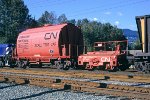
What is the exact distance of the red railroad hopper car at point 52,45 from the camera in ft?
77.2

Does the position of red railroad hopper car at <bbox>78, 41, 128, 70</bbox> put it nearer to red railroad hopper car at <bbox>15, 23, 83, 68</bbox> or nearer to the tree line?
red railroad hopper car at <bbox>15, 23, 83, 68</bbox>

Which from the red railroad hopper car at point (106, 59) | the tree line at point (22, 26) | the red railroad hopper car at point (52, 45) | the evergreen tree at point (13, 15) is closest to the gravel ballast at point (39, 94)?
the red railroad hopper car at point (106, 59)

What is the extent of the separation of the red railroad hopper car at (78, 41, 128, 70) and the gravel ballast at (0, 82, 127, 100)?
8084 mm

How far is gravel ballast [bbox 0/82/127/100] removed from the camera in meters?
10.2

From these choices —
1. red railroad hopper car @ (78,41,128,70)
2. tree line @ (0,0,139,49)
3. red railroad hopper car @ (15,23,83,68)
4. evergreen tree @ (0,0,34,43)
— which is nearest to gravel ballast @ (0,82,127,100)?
red railroad hopper car @ (78,41,128,70)

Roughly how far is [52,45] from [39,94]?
13.2 meters

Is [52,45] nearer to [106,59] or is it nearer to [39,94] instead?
[106,59]

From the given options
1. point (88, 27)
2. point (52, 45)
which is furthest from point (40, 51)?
Answer: point (88, 27)

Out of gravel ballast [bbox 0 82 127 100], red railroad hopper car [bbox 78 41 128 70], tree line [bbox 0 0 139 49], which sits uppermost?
tree line [bbox 0 0 139 49]

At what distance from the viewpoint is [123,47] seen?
21.0 meters

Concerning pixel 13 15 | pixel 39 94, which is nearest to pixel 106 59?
pixel 39 94

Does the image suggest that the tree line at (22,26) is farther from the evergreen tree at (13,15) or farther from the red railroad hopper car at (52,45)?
the red railroad hopper car at (52,45)

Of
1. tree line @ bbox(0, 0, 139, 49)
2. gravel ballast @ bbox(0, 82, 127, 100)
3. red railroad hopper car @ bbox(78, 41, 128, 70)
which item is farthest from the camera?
tree line @ bbox(0, 0, 139, 49)

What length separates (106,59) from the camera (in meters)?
20.0
